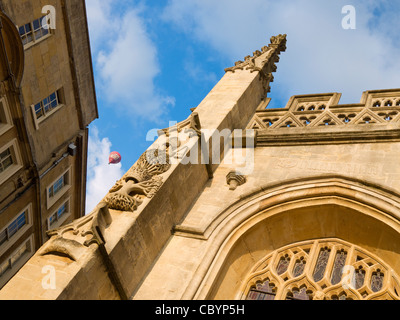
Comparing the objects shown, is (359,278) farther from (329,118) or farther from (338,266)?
(329,118)

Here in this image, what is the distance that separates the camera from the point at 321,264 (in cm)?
827

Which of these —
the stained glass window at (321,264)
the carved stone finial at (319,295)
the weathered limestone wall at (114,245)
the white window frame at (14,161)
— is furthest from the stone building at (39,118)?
the carved stone finial at (319,295)

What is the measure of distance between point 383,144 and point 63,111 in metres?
8.96

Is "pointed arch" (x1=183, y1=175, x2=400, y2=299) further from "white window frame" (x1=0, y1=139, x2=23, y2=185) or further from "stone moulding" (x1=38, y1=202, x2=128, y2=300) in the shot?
"white window frame" (x1=0, y1=139, x2=23, y2=185)

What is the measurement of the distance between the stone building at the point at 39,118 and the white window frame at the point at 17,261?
0.08 feet

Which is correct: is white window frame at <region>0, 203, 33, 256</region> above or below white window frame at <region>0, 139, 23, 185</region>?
below

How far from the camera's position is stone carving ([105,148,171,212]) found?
7539 mm

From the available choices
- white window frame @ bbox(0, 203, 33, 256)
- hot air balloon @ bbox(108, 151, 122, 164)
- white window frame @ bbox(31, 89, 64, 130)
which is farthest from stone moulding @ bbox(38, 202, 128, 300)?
hot air balloon @ bbox(108, 151, 122, 164)

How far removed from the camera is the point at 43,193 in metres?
13.7

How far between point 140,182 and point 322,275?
3260 mm

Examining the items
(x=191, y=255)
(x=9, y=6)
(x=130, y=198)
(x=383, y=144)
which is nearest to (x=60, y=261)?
(x=130, y=198)

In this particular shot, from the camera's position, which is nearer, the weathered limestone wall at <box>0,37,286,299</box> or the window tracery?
the weathered limestone wall at <box>0,37,286,299</box>

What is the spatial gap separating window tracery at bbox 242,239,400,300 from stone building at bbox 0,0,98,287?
5.20m
